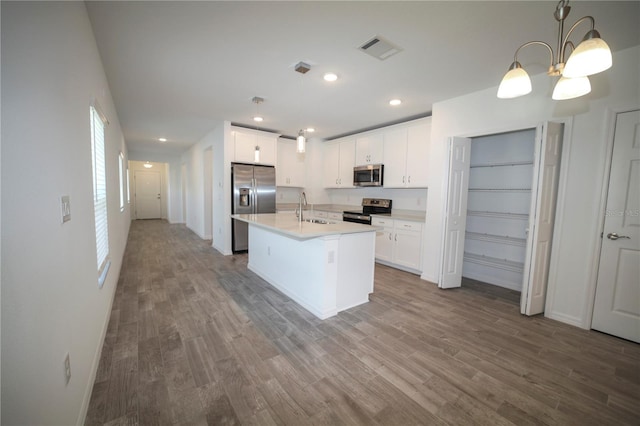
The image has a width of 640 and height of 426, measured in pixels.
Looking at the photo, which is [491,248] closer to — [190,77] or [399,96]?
[399,96]

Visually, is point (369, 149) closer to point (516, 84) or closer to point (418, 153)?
point (418, 153)

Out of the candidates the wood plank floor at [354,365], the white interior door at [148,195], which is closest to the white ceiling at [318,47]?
the wood plank floor at [354,365]

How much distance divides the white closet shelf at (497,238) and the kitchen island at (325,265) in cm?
210

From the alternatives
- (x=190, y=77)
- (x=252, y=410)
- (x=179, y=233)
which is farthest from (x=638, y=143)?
(x=179, y=233)

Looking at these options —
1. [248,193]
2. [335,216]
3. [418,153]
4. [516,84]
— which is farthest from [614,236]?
[248,193]

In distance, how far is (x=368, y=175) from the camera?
5.14 m

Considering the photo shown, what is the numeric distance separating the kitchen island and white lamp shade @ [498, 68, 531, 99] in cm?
171

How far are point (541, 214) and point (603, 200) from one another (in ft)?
1.57

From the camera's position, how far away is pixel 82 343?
158cm

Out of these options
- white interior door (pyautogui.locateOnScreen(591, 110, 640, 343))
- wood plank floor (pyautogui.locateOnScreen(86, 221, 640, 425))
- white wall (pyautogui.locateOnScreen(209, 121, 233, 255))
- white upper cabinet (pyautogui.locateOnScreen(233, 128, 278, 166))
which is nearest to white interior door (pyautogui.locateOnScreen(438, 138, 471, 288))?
wood plank floor (pyautogui.locateOnScreen(86, 221, 640, 425))

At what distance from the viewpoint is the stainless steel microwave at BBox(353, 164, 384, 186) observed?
16.3ft

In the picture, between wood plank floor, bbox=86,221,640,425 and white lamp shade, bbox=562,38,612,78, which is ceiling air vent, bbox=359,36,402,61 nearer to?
white lamp shade, bbox=562,38,612,78

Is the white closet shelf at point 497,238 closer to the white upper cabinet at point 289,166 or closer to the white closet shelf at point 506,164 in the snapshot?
the white closet shelf at point 506,164

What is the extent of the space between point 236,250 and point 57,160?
13.8 feet
